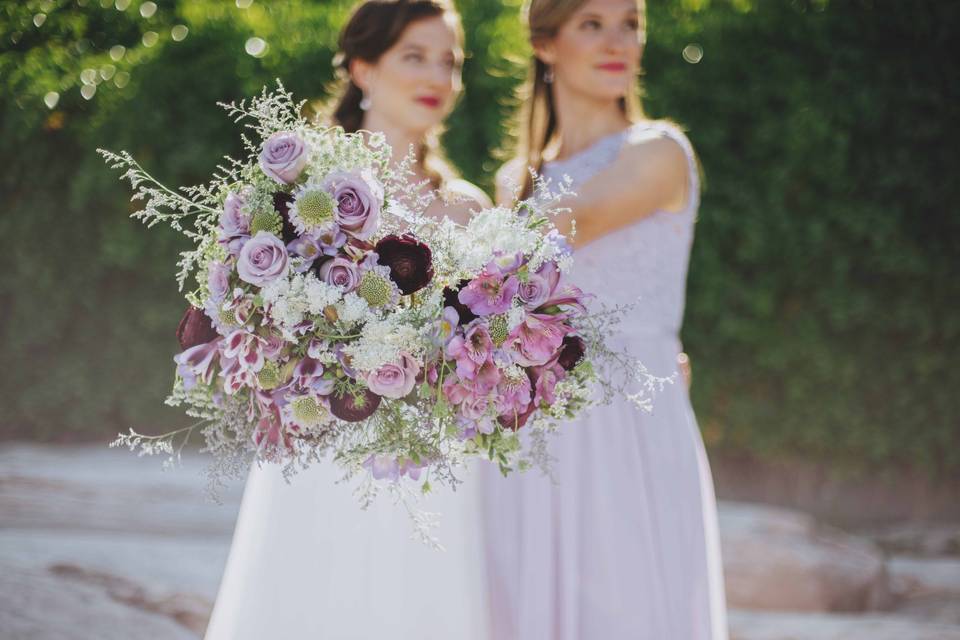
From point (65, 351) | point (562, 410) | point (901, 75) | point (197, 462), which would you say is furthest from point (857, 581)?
point (65, 351)

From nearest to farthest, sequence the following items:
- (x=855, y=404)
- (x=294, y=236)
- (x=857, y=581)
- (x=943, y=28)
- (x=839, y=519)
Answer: (x=294, y=236) < (x=857, y=581) < (x=943, y=28) < (x=855, y=404) < (x=839, y=519)

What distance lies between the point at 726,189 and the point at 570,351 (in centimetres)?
387

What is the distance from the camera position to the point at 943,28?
5.34 metres

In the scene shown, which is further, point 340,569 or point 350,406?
point 340,569

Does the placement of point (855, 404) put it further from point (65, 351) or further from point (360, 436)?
point (65, 351)

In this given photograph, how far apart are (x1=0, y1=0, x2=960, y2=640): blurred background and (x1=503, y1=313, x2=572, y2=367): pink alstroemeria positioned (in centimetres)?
326

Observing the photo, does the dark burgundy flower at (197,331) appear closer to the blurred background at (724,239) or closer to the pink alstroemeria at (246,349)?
the pink alstroemeria at (246,349)

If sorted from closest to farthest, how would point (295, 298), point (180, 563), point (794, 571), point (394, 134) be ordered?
point (295, 298) → point (394, 134) → point (180, 563) → point (794, 571)

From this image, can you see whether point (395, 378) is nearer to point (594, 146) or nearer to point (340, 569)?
point (340, 569)

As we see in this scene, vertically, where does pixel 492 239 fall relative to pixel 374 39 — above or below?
below

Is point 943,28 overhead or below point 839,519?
overhead

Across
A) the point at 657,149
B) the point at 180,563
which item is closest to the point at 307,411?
the point at 657,149

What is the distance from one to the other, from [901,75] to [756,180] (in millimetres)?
985

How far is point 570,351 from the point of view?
2.09 metres
